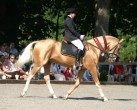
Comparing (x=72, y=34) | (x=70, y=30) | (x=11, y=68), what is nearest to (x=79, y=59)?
(x=72, y=34)

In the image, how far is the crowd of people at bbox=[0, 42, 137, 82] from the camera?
76.7ft

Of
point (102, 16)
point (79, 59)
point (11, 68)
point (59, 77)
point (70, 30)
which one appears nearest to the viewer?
point (70, 30)

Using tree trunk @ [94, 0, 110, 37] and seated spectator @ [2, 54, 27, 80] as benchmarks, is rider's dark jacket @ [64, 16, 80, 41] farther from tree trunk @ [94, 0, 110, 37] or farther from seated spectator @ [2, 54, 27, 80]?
tree trunk @ [94, 0, 110, 37]

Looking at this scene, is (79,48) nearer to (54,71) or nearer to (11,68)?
(11,68)

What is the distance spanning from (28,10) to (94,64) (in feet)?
68.2

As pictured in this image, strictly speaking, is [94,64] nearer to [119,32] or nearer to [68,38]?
[68,38]

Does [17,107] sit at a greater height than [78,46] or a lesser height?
lesser

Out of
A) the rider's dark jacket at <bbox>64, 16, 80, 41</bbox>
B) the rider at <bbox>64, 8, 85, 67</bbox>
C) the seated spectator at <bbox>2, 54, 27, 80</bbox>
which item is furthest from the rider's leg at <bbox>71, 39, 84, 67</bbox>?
the seated spectator at <bbox>2, 54, 27, 80</bbox>

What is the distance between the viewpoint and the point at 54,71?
995 inches

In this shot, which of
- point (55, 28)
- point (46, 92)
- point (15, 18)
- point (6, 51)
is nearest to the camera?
point (46, 92)

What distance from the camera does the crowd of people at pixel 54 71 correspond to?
76.7ft

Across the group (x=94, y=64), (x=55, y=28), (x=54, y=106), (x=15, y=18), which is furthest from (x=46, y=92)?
(x=55, y=28)

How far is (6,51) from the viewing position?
25.3 m

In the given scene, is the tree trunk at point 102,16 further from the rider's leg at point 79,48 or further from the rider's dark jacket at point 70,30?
the rider's dark jacket at point 70,30
